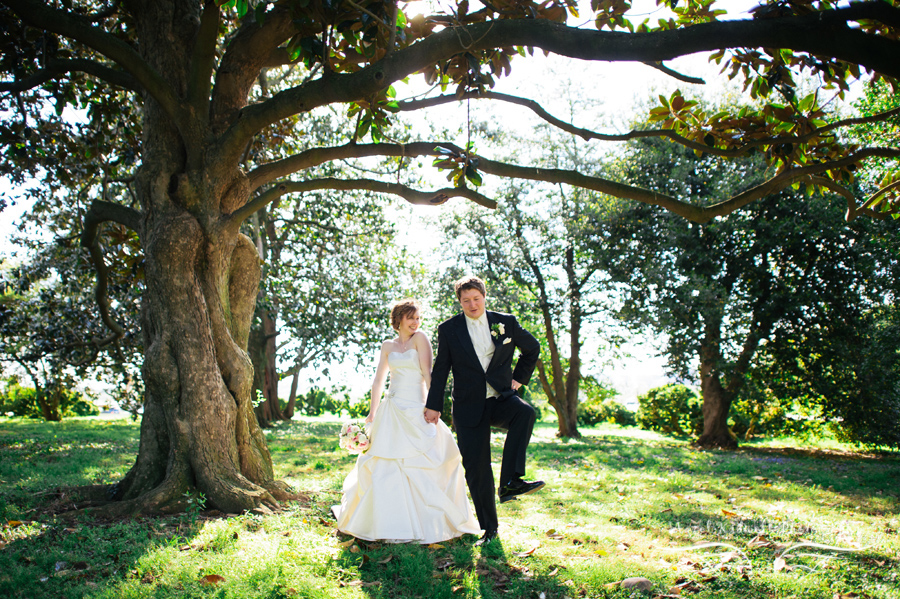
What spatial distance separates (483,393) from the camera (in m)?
4.71

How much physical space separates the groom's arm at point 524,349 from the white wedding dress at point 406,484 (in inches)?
33.0

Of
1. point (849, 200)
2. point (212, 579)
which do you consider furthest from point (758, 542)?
point (212, 579)

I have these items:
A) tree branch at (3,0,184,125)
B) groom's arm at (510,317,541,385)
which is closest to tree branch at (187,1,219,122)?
tree branch at (3,0,184,125)

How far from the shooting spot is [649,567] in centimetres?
382

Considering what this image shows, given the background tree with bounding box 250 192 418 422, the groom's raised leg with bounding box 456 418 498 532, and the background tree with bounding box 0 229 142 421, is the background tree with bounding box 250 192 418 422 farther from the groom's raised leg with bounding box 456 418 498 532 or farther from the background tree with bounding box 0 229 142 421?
the groom's raised leg with bounding box 456 418 498 532

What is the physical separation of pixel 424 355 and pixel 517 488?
147 cm

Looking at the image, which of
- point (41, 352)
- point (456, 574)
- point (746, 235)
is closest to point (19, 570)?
point (456, 574)

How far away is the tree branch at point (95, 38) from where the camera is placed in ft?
16.0

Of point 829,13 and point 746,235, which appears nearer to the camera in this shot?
point 829,13

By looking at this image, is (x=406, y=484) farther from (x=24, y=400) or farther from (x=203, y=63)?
(x=24, y=400)

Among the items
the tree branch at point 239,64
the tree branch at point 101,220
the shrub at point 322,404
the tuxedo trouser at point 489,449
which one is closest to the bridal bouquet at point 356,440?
the tuxedo trouser at point 489,449

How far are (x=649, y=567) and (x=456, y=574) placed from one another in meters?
1.35

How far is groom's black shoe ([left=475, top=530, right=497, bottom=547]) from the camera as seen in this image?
441 centimetres

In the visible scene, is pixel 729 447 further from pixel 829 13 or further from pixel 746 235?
pixel 829 13
